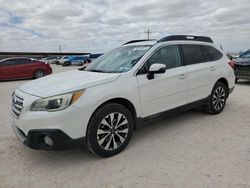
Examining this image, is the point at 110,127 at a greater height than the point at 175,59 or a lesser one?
lesser

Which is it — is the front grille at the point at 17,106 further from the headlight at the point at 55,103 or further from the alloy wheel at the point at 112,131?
the alloy wheel at the point at 112,131

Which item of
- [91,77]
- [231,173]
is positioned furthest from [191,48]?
[231,173]

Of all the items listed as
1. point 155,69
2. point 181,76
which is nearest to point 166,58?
point 181,76

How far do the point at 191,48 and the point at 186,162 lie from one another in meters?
2.48

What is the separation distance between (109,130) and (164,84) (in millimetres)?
1298

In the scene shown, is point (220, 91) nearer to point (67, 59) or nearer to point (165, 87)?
point (165, 87)

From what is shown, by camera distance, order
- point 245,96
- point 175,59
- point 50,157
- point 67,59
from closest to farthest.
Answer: point 50,157, point 175,59, point 245,96, point 67,59

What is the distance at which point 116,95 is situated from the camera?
3.37 meters

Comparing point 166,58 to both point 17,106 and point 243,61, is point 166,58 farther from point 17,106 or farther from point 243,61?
point 243,61

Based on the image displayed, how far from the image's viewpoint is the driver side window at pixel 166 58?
3842 mm

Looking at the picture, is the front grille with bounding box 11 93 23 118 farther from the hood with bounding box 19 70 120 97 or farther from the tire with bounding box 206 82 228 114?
the tire with bounding box 206 82 228 114

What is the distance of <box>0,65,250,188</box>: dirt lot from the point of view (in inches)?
110

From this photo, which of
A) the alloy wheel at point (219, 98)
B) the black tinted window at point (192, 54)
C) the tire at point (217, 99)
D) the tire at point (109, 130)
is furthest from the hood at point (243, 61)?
the tire at point (109, 130)

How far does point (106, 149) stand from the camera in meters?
3.35
